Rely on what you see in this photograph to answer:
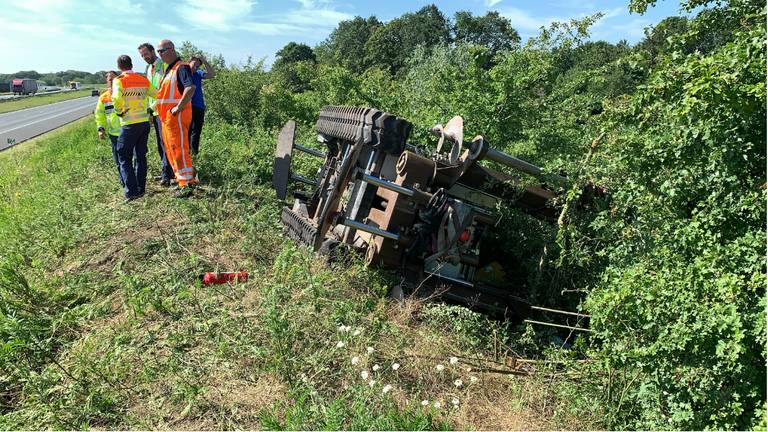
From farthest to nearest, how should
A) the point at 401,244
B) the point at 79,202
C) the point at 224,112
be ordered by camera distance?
1. the point at 224,112
2. the point at 79,202
3. the point at 401,244

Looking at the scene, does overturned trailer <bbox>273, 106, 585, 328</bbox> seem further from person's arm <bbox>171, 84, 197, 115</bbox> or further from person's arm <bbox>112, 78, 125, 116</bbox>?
person's arm <bbox>112, 78, 125, 116</bbox>

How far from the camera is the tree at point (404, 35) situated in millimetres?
59969

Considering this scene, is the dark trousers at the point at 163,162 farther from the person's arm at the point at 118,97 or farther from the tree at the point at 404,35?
the tree at the point at 404,35

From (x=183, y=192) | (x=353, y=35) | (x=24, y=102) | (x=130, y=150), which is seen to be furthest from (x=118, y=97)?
(x=353, y=35)

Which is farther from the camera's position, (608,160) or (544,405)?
(608,160)

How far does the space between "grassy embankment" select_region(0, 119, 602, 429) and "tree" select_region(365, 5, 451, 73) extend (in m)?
53.2

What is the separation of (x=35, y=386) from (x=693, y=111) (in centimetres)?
444

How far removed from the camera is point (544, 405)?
3826 millimetres

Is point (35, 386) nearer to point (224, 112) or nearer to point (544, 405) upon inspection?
point (544, 405)

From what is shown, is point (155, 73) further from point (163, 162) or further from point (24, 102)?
point (24, 102)

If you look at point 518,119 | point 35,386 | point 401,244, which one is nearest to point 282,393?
point 35,386

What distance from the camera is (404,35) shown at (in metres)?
65.2

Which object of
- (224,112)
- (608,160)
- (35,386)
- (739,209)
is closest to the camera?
(739,209)

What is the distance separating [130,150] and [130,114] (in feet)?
1.46
